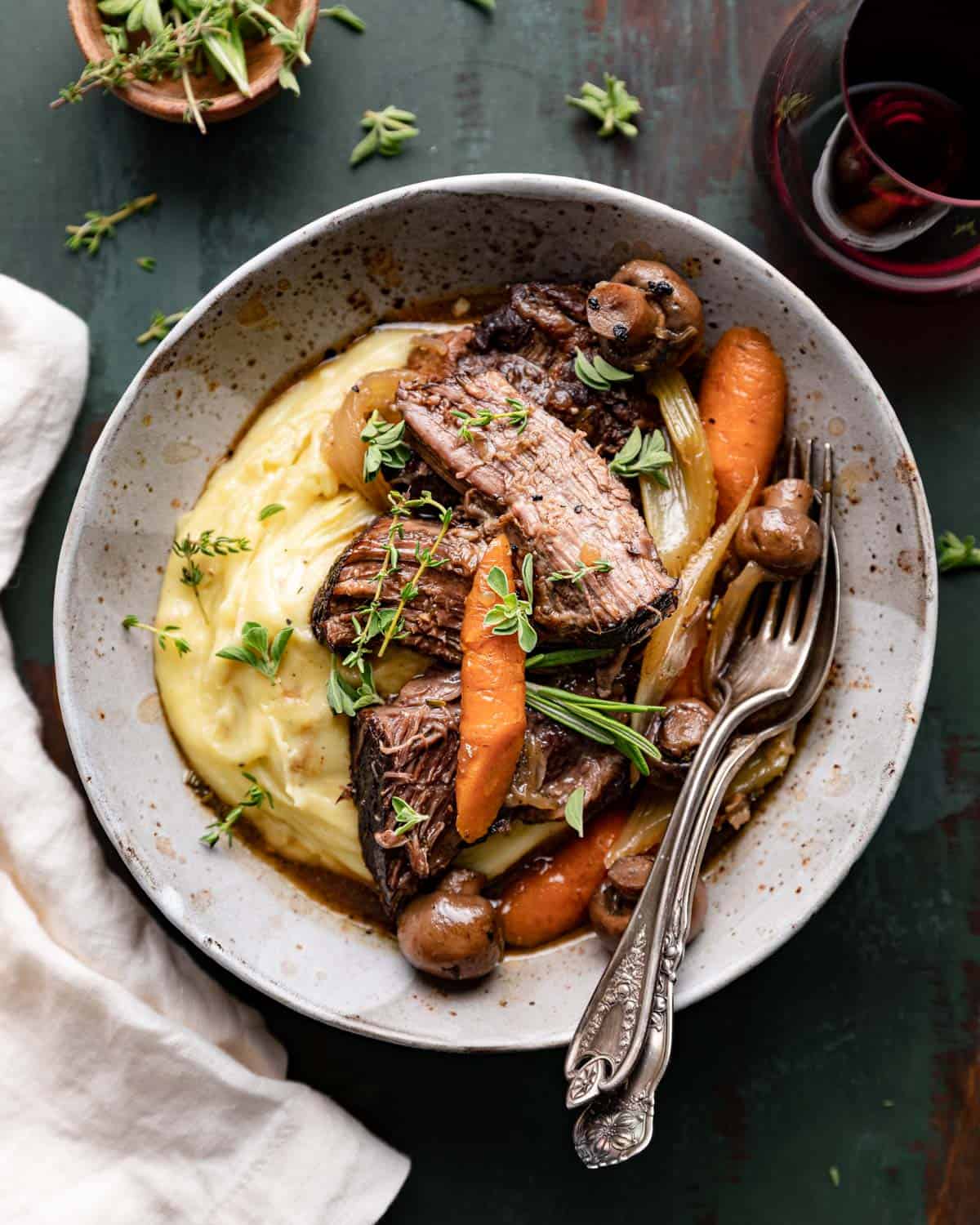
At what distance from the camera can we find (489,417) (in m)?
3.22

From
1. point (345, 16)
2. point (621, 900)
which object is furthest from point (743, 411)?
point (345, 16)

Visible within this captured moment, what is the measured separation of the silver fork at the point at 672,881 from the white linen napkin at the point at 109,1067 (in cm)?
121

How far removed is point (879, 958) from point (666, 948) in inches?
48.6

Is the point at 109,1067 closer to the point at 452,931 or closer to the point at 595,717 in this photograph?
the point at 452,931

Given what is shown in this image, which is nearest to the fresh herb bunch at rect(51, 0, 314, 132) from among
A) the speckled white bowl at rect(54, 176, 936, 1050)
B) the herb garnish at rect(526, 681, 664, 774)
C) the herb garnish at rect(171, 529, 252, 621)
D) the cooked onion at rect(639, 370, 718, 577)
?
the speckled white bowl at rect(54, 176, 936, 1050)

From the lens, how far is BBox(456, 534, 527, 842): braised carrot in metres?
3.19

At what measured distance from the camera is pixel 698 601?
3.38m

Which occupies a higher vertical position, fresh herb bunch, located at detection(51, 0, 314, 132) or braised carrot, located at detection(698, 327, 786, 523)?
fresh herb bunch, located at detection(51, 0, 314, 132)

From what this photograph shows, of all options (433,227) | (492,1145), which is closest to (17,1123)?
(492,1145)

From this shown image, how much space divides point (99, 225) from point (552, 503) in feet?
6.61

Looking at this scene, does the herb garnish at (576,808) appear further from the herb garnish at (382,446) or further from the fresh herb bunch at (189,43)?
the fresh herb bunch at (189,43)

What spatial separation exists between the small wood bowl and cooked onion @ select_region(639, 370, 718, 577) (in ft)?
5.39

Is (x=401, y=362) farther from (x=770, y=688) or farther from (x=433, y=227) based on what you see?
(x=770, y=688)

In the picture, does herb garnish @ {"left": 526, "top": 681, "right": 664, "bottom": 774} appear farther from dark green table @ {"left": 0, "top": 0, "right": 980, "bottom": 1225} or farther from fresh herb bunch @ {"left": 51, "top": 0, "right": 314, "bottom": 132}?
fresh herb bunch @ {"left": 51, "top": 0, "right": 314, "bottom": 132}
